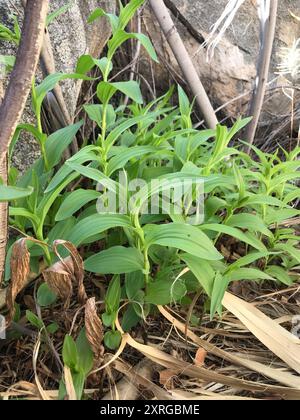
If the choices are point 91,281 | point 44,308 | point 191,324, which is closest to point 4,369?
point 44,308

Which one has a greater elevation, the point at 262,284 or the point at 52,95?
the point at 52,95

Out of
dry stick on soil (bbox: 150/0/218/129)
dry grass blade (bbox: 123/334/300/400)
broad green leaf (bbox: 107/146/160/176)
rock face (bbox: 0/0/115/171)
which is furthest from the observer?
dry stick on soil (bbox: 150/0/218/129)

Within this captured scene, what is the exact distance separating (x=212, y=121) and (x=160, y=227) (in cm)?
73

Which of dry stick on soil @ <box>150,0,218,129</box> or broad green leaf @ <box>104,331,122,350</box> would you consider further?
dry stick on soil @ <box>150,0,218,129</box>

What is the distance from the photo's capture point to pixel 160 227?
32.1 inches

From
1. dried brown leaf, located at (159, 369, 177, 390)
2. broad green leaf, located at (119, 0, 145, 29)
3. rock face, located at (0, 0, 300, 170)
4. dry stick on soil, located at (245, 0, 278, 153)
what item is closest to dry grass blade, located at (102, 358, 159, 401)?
dried brown leaf, located at (159, 369, 177, 390)

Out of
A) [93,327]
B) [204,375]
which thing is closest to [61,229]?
[93,327]

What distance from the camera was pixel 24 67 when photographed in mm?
660

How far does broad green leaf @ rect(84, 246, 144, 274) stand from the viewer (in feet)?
2.72

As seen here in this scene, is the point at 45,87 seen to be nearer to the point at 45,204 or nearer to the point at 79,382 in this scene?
the point at 45,204

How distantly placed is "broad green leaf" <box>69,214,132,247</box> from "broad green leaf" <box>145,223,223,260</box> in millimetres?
46

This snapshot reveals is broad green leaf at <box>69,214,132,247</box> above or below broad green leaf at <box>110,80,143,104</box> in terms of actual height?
below

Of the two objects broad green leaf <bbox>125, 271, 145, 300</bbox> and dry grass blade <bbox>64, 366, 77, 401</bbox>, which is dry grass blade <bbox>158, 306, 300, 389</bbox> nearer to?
broad green leaf <bbox>125, 271, 145, 300</bbox>

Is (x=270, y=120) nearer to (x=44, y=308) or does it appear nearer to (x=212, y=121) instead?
(x=212, y=121)
